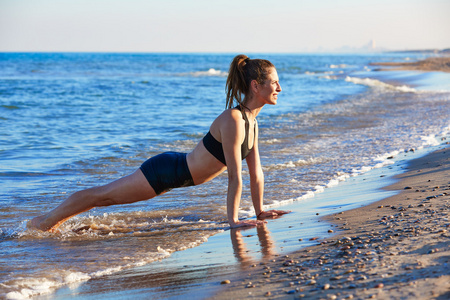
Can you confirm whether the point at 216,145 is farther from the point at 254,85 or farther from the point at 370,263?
the point at 370,263

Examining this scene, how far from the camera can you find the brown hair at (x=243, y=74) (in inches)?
169

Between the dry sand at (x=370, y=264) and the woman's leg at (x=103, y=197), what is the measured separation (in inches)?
62.8

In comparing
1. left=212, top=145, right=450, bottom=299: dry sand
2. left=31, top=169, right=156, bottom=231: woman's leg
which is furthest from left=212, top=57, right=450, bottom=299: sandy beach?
left=31, top=169, right=156, bottom=231: woman's leg

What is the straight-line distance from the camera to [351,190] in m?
5.82

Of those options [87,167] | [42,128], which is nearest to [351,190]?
[87,167]

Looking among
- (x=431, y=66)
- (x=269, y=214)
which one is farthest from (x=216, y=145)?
(x=431, y=66)

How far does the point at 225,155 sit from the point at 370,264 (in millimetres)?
1751

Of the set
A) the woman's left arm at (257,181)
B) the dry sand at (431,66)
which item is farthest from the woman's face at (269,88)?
the dry sand at (431,66)

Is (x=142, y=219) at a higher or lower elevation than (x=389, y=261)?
lower

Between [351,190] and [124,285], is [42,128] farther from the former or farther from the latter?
[124,285]

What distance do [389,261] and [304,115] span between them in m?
12.7

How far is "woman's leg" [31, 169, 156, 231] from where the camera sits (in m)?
4.46

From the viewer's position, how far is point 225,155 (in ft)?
13.9

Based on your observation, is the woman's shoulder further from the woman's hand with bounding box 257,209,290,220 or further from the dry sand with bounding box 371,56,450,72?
the dry sand with bounding box 371,56,450,72
